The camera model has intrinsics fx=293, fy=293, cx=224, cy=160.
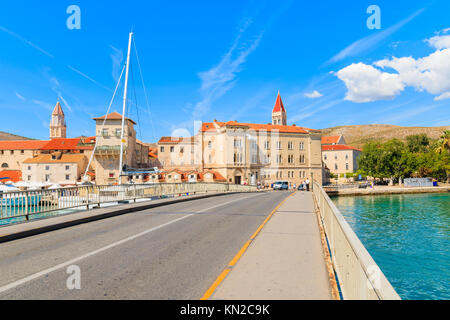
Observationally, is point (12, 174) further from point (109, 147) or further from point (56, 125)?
point (56, 125)

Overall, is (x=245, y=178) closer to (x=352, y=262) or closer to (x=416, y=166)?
(x=416, y=166)

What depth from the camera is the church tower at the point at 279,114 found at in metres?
111

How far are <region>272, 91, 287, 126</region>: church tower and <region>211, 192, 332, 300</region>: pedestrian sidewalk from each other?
10522cm

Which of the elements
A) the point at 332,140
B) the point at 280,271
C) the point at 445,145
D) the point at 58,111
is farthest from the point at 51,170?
the point at 445,145

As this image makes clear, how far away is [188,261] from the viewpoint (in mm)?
6379

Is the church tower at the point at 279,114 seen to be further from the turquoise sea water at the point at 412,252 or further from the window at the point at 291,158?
the turquoise sea water at the point at 412,252

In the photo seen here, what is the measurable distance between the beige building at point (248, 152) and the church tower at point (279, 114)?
857 inches

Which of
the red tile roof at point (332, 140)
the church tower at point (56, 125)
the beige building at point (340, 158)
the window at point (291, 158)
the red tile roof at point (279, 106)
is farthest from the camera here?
the church tower at point (56, 125)

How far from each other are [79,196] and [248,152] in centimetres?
6442

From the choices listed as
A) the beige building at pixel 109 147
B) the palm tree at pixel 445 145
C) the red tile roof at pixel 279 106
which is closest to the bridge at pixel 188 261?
the beige building at pixel 109 147

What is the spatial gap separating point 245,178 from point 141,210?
60.9m

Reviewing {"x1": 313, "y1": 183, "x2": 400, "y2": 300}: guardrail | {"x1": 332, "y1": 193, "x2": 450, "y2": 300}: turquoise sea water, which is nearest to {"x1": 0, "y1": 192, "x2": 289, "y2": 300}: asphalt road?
{"x1": 313, "y1": 183, "x2": 400, "y2": 300}: guardrail

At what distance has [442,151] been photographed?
7756 centimetres
